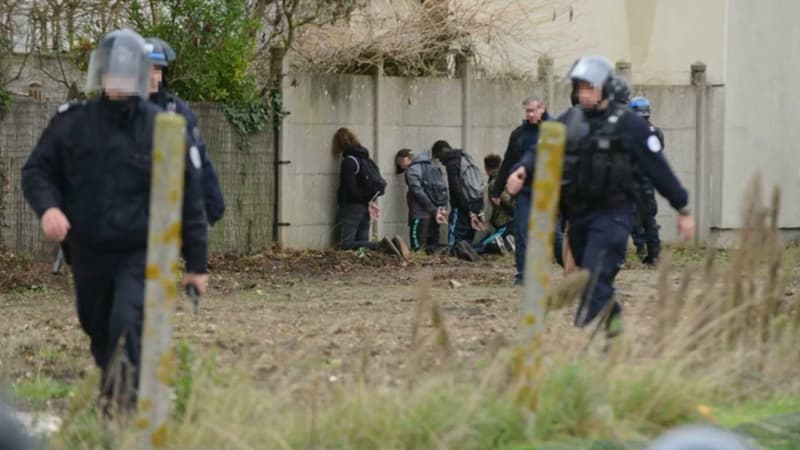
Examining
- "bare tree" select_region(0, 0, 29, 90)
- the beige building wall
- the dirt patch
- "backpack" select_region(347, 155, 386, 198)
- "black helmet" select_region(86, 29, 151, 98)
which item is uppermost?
the beige building wall

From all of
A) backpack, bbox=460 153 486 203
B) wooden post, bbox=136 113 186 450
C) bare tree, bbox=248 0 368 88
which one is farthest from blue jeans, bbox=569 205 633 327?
backpack, bbox=460 153 486 203

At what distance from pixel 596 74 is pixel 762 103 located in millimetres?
14823

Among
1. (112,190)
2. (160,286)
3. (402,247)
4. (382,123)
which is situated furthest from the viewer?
(382,123)

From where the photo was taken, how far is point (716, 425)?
23.7ft

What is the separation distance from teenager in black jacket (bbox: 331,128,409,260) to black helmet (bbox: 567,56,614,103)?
9.74 meters

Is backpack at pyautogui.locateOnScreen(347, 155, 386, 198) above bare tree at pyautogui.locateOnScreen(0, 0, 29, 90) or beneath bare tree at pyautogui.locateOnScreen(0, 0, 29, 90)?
beneath

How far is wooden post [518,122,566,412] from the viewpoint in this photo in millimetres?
6688

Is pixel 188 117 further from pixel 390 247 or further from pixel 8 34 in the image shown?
pixel 390 247

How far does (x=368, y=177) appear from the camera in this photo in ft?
62.6

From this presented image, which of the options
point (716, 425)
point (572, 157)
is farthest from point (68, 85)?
point (716, 425)

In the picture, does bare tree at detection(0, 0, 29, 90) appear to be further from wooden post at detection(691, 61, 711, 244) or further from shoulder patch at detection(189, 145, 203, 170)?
wooden post at detection(691, 61, 711, 244)

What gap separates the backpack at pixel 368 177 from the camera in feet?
62.5

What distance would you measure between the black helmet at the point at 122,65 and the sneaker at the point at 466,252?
12.2m

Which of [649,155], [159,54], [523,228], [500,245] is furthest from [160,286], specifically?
[500,245]
